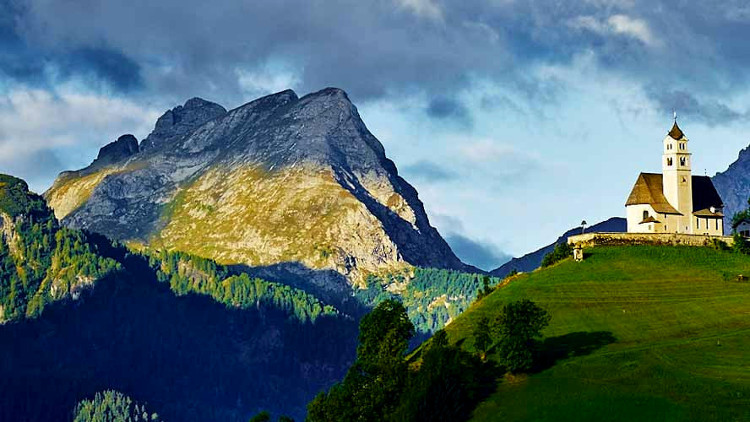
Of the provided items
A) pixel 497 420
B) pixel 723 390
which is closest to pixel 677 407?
pixel 723 390

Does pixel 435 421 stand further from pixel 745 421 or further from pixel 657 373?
pixel 745 421

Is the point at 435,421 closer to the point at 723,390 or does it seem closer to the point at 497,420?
the point at 497,420

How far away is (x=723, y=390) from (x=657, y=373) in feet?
42.3

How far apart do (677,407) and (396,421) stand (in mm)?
39300

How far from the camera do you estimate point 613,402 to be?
618 ft

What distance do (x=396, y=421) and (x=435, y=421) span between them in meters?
5.53

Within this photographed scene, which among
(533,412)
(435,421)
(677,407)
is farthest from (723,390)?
(435,421)

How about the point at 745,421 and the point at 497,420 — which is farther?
the point at 497,420

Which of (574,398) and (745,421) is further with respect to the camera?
(574,398)

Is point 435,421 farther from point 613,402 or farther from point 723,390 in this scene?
point 723,390

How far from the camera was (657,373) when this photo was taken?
199 metres

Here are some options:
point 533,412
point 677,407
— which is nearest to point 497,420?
point 533,412

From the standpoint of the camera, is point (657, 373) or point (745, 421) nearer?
point (745, 421)

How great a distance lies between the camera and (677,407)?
601 feet
